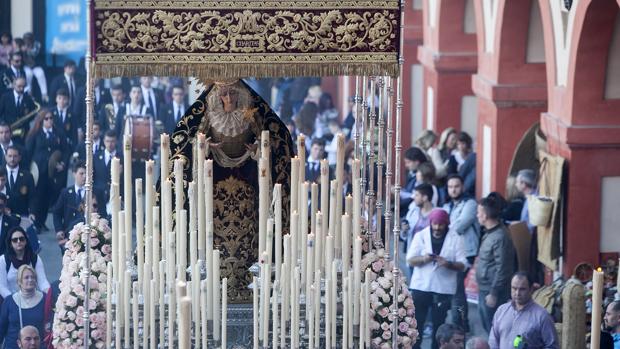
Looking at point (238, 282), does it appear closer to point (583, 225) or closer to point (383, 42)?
point (383, 42)

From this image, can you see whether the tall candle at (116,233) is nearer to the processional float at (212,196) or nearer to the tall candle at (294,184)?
the processional float at (212,196)

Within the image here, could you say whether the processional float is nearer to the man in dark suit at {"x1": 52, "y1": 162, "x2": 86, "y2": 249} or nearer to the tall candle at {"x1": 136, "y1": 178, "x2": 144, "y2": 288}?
the tall candle at {"x1": 136, "y1": 178, "x2": 144, "y2": 288}

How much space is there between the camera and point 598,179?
18.5 m

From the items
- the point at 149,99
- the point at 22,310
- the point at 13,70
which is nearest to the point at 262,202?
the point at 22,310

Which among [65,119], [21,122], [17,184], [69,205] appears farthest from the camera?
[65,119]

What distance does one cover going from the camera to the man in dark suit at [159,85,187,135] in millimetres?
26214

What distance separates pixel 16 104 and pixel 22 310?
929 centimetres

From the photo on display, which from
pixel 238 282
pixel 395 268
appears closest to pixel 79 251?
pixel 238 282

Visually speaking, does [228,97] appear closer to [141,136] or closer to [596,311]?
[596,311]

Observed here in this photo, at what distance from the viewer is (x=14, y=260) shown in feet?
56.3

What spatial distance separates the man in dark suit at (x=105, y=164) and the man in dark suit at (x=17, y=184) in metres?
0.77

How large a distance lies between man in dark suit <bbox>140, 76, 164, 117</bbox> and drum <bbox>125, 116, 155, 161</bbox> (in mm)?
2164

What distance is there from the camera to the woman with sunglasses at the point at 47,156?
2242 centimetres

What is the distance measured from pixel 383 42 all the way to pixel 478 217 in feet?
17.1
